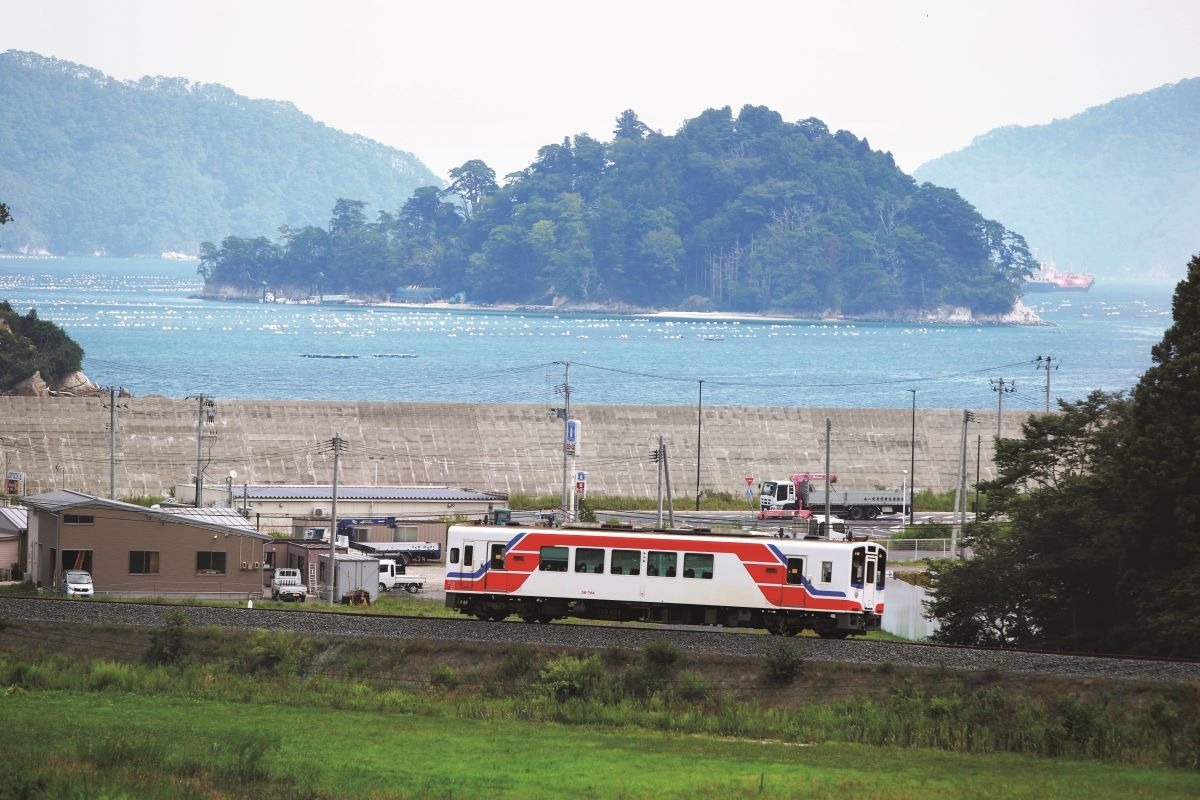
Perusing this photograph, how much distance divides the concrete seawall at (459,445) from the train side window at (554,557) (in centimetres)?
3770

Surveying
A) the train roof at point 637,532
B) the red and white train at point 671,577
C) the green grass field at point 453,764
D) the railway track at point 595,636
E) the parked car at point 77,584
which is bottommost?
the parked car at point 77,584

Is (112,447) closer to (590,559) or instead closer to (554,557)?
(554,557)

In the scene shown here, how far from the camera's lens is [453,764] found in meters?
22.7

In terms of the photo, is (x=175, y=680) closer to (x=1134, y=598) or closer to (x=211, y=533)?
(x=211, y=533)

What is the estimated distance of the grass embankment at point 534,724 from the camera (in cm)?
2161

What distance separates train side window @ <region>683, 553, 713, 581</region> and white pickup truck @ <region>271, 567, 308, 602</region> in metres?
16.2

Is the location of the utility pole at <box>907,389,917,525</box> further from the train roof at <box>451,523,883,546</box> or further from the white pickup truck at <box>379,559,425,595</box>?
the train roof at <box>451,523,883,546</box>

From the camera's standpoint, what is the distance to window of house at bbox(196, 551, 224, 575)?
43.1m

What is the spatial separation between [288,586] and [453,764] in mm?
23606

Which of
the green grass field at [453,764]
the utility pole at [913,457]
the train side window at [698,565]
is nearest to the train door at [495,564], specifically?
the train side window at [698,565]

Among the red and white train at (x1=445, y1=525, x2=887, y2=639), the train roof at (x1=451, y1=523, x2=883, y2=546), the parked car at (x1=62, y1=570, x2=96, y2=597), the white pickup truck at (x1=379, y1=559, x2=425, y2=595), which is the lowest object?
the white pickup truck at (x1=379, y1=559, x2=425, y2=595)

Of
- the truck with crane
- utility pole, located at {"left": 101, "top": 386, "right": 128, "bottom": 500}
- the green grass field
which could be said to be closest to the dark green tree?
the green grass field

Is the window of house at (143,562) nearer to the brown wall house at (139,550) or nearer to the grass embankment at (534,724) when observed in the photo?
the brown wall house at (139,550)

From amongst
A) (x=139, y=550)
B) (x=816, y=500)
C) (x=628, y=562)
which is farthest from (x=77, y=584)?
(x=816, y=500)
